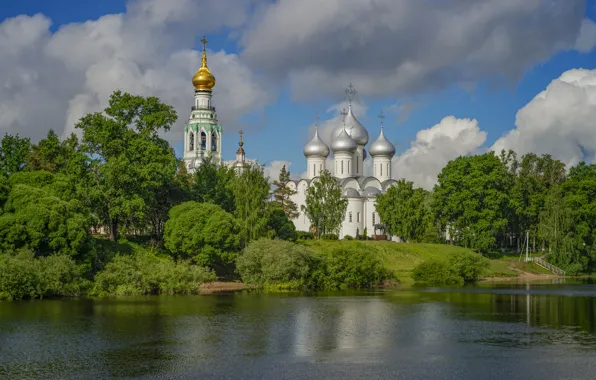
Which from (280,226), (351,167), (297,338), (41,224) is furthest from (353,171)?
(297,338)

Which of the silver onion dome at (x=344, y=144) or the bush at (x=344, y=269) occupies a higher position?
the silver onion dome at (x=344, y=144)

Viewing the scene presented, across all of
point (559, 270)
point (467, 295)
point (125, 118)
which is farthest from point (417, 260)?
point (125, 118)

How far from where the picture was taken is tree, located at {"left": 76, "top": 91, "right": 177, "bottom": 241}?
54719mm

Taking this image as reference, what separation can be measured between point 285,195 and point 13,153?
34973mm

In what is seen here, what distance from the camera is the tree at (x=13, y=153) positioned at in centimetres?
6124

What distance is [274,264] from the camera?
2031 inches

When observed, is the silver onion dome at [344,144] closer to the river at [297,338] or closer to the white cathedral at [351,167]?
the white cathedral at [351,167]

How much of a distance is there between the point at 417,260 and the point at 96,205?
2782 centimetres

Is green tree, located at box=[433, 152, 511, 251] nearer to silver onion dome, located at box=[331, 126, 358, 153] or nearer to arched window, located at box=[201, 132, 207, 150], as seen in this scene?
silver onion dome, located at box=[331, 126, 358, 153]

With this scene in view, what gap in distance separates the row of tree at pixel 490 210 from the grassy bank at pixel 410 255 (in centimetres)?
282

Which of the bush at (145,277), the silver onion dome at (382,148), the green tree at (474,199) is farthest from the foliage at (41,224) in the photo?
the silver onion dome at (382,148)

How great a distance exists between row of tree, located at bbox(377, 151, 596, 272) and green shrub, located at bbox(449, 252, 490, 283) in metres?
11.4

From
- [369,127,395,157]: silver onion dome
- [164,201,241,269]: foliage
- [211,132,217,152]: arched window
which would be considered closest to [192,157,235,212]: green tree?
[164,201,241,269]: foliage

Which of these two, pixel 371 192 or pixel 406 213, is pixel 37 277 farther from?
pixel 371 192
